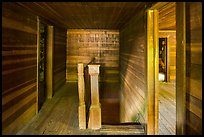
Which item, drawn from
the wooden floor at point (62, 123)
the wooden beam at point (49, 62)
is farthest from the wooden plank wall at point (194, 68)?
the wooden beam at point (49, 62)

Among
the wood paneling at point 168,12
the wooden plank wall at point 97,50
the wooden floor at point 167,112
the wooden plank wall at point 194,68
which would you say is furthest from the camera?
the wooden plank wall at point 97,50

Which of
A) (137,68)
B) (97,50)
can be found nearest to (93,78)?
(137,68)

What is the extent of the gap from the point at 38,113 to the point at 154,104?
2.62 metres

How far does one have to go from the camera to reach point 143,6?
12.2ft

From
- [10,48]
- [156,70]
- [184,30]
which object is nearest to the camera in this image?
[184,30]

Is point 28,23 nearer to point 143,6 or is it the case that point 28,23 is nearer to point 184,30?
point 143,6

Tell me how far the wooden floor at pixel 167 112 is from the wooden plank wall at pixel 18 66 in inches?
96.8

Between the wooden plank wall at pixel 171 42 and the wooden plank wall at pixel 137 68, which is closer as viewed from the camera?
the wooden plank wall at pixel 137 68

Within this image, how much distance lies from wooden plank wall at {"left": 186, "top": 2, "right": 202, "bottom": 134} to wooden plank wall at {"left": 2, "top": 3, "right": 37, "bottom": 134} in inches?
95.2

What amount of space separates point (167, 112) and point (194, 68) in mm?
3164

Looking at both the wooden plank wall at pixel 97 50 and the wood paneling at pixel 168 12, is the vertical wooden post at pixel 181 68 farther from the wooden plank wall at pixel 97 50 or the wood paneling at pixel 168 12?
the wooden plank wall at pixel 97 50

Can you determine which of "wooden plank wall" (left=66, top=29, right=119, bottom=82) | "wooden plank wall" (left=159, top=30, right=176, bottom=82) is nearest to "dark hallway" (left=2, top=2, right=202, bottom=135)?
"wooden plank wall" (left=159, top=30, right=176, bottom=82)

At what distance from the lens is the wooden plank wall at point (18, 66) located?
124 inches

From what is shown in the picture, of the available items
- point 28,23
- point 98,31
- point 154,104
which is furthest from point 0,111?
point 98,31
